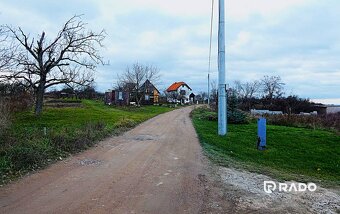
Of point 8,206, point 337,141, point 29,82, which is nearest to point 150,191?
point 8,206

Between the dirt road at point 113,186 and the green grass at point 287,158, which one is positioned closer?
the dirt road at point 113,186

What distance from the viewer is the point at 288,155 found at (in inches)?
524

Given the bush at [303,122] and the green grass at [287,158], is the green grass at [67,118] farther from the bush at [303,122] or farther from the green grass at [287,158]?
the bush at [303,122]

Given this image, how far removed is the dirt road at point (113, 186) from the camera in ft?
19.5

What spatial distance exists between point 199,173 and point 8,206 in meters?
4.68

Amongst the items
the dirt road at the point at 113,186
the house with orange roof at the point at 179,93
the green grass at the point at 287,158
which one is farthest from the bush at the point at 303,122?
the house with orange roof at the point at 179,93

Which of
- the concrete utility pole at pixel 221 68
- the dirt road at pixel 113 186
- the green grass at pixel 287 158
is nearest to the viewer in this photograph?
the dirt road at pixel 113 186

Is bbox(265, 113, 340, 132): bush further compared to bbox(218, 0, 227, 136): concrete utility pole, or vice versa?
bbox(265, 113, 340, 132): bush

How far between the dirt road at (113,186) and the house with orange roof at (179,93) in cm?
8007

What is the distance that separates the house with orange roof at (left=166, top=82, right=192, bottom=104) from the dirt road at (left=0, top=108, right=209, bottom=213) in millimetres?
80066

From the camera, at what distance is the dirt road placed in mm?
5945

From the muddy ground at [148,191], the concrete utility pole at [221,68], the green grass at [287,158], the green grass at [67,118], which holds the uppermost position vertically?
the concrete utility pole at [221,68]

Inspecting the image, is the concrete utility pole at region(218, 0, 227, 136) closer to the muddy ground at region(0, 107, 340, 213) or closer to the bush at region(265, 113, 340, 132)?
the muddy ground at region(0, 107, 340, 213)

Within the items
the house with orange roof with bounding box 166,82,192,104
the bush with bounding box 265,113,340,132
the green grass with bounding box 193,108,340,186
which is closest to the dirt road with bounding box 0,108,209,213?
the green grass with bounding box 193,108,340,186
